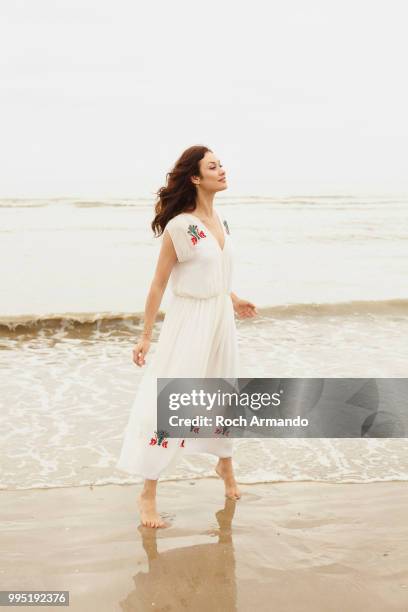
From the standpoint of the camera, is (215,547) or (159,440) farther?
(159,440)

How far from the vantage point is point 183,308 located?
3812mm

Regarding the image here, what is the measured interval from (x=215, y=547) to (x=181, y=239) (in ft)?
5.06

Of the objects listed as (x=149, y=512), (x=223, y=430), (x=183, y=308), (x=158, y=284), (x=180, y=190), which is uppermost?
(x=180, y=190)

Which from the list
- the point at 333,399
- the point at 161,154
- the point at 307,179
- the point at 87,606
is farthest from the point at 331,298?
the point at 161,154

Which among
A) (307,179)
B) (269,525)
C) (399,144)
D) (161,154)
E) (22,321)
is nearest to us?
(269,525)

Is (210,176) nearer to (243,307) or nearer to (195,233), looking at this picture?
(195,233)

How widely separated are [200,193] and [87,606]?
211 centimetres

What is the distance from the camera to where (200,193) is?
3.88 metres

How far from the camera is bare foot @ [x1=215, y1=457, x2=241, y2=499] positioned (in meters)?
4.16

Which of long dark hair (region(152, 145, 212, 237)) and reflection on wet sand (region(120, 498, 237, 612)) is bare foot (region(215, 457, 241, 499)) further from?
long dark hair (region(152, 145, 212, 237))

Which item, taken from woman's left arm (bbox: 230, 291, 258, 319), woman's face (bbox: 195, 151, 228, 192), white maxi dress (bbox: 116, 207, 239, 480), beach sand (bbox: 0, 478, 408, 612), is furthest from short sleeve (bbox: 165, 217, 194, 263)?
beach sand (bbox: 0, 478, 408, 612)

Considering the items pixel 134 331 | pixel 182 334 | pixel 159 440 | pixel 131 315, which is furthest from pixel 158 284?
pixel 131 315

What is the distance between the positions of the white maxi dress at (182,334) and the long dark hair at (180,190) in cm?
8

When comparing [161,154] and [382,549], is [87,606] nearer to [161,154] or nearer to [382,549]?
[382,549]
